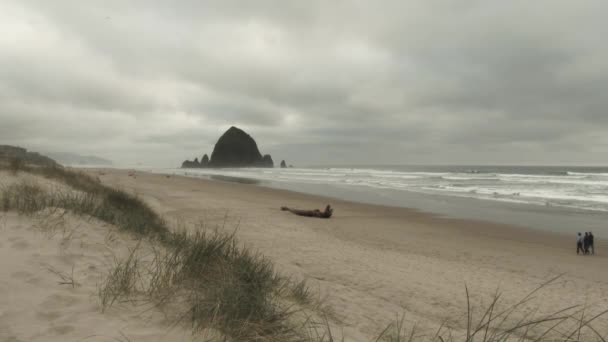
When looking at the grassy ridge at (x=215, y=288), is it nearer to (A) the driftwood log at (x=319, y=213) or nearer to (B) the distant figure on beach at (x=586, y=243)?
(B) the distant figure on beach at (x=586, y=243)

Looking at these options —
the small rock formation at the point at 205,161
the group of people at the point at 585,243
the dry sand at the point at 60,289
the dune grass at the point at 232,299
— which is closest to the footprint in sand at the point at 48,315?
the dry sand at the point at 60,289

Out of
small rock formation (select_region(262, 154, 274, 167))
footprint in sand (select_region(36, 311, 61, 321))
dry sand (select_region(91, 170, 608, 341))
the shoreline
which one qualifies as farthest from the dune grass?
small rock formation (select_region(262, 154, 274, 167))

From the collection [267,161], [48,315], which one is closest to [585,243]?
[48,315]

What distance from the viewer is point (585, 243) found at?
9.17 m

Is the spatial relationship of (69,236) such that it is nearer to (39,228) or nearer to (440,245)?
(39,228)

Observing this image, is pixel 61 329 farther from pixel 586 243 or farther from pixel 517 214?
pixel 517 214

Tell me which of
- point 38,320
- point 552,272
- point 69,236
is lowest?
point 552,272

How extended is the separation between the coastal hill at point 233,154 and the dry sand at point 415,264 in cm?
14026

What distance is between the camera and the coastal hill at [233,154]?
150 metres

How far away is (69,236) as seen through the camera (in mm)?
4297

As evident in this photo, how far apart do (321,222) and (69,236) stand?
979 cm

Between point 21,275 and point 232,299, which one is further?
point 21,275

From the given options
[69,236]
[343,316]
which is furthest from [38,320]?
[343,316]

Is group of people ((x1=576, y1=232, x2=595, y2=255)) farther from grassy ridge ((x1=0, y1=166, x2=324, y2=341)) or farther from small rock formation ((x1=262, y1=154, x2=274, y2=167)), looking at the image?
small rock formation ((x1=262, y1=154, x2=274, y2=167))
